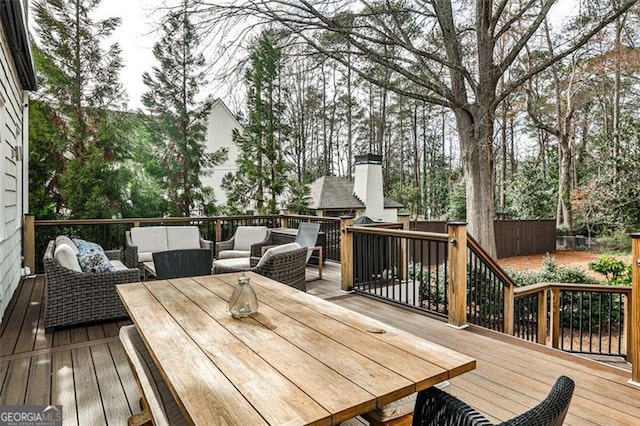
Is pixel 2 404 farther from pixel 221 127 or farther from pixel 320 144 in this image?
pixel 320 144

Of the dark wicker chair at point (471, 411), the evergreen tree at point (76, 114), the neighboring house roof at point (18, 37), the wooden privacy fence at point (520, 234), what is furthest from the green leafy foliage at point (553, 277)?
the evergreen tree at point (76, 114)

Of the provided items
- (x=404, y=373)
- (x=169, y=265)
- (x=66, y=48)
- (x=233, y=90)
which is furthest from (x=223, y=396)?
(x=66, y=48)

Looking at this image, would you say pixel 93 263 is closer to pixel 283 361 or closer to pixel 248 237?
pixel 248 237

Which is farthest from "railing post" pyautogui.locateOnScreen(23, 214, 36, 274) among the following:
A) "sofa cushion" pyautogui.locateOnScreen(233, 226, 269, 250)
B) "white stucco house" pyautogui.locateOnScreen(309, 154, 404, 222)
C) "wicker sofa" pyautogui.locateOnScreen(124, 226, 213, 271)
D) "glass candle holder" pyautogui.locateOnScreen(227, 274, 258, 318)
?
"white stucco house" pyautogui.locateOnScreen(309, 154, 404, 222)

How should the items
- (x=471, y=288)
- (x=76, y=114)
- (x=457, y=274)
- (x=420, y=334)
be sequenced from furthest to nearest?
(x=76, y=114) → (x=471, y=288) → (x=457, y=274) → (x=420, y=334)

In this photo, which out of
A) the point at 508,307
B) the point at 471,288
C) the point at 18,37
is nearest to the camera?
the point at 18,37

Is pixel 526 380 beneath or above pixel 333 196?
beneath

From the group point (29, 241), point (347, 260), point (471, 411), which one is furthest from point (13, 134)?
point (471, 411)

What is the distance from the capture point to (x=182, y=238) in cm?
651

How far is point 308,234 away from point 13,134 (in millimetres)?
4433

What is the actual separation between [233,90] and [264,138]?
3.89 metres

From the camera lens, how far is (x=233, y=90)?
6578 millimetres

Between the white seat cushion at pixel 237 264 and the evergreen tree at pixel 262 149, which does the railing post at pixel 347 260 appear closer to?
the white seat cushion at pixel 237 264

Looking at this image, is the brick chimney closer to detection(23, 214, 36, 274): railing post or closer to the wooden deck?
detection(23, 214, 36, 274): railing post
